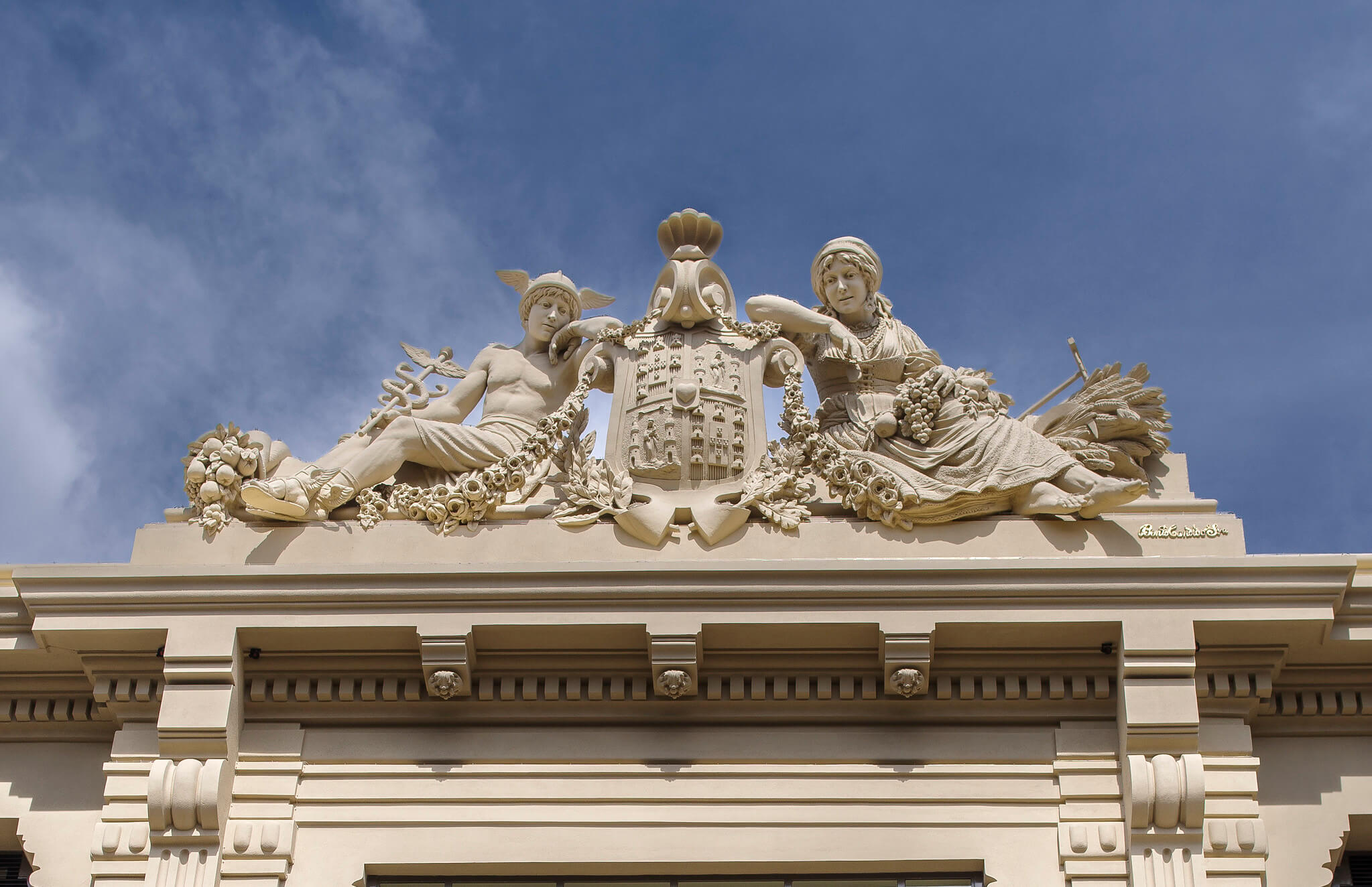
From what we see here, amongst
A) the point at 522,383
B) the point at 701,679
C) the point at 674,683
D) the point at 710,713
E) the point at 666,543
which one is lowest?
the point at 710,713

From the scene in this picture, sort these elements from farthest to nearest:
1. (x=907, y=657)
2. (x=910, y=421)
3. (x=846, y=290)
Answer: (x=846, y=290) < (x=910, y=421) < (x=907, y=657)

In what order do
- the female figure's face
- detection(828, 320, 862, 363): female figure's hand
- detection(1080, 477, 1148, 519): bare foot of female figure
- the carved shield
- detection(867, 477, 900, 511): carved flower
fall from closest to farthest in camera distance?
detection(1080, 477, 1148, 519): bare foot of female figure
detection(867, 477, 900, 511): carved flower
the carved shield
detection(828, 320, 862, 363): female figure's hand
the female figure's face

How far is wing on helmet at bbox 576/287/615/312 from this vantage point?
16047 mm

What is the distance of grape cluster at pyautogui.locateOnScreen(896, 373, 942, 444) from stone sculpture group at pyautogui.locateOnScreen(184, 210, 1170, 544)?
14mm

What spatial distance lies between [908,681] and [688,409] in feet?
9.02

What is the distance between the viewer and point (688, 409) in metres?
14.5

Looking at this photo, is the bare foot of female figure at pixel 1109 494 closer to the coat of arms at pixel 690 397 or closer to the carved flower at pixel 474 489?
the coat of arms at pixel 690 397

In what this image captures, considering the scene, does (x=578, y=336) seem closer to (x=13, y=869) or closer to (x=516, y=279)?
(x=516, y=279)

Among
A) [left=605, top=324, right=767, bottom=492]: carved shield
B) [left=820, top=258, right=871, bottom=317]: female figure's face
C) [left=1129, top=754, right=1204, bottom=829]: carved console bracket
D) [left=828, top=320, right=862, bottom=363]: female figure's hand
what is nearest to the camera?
[left=1129, top=754, right=1204, bottom=829]: carved console bracket

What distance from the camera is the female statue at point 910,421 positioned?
45.4ft

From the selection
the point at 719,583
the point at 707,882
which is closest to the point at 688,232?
the point at 719,583

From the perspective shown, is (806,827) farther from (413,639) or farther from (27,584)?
(27,584)
